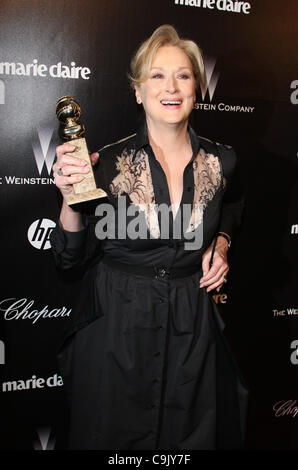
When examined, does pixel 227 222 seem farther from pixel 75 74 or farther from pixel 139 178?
pixel 75 74

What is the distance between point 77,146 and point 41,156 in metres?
0.51

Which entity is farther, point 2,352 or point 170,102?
point 2,352

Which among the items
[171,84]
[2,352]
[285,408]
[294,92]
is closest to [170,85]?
[171,84]

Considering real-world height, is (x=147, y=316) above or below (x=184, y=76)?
below

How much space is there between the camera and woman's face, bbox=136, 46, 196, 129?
1.38 metres

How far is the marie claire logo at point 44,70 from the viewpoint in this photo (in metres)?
1.63

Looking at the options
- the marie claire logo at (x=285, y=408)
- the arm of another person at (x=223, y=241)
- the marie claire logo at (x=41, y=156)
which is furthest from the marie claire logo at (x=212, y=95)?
the marie claire logo at (x=285, y=408)

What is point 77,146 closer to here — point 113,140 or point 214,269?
point 113,140

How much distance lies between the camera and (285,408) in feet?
7.72

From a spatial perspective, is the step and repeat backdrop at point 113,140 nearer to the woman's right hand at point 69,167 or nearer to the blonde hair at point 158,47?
the blonde hair at point 158,47

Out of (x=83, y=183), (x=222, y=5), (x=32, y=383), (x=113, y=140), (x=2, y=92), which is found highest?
(x=222, y=5)

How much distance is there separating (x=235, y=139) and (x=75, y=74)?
2.51 feet

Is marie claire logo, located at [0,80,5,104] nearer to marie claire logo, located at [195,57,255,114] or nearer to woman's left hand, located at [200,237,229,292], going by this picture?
marie claire logo, located at [195,57,255,114]

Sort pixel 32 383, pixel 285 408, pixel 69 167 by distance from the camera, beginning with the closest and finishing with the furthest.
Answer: pixel 69 167, pixel 32 383, pixel 285 408
